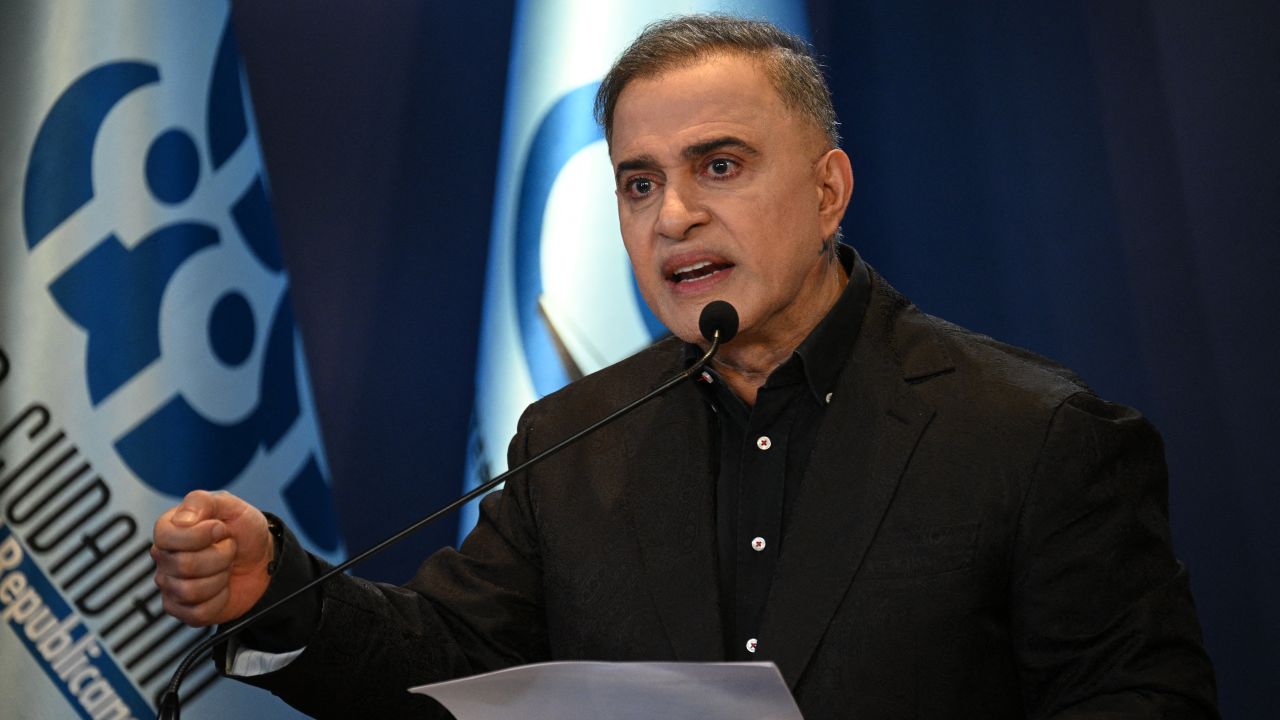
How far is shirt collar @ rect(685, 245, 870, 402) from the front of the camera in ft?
5.41

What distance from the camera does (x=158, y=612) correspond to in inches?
91.7

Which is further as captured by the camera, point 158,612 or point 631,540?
point 158,612

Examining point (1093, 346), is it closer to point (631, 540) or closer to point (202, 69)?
point (631, 540)

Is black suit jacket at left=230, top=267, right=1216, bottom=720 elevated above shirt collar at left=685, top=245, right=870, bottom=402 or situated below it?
below

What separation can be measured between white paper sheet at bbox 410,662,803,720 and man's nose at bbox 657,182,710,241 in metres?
0.67

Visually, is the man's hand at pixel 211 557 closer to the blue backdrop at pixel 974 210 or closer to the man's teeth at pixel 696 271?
the man's teeth at pixel 696 271

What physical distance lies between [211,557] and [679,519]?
1.98 ft

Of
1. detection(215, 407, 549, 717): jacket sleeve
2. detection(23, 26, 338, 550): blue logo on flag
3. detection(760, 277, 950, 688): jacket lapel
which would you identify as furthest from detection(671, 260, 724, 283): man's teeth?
detection(23, 26, 338, 550): blue logo on flag

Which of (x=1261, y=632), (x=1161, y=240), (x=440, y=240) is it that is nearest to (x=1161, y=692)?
A: (x=1261, y=632)

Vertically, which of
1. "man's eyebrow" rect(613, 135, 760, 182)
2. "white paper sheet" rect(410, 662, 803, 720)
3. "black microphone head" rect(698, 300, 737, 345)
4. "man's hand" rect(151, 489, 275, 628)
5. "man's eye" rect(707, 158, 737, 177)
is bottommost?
"white paper sheet" rect(410, 662, 803, 720)

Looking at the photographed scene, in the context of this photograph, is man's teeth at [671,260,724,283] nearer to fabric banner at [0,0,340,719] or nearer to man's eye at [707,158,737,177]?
man's eye at [707,158,737,177]

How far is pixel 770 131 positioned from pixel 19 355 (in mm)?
1537

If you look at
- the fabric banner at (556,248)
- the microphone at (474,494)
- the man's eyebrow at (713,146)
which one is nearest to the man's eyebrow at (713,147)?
the man's eyebrow at (713,146)

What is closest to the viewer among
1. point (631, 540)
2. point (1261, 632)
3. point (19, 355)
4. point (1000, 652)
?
point (1000, 652)
